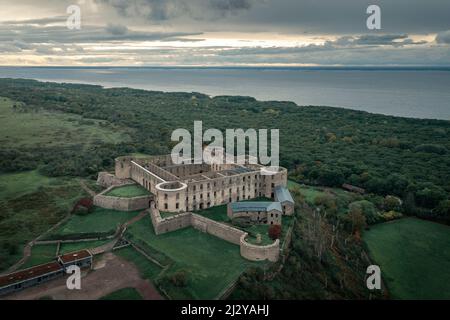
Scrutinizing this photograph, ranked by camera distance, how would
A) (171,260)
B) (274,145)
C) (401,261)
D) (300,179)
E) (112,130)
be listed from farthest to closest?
(112,130), (274,145), (300,179), (401,261), (171,260)

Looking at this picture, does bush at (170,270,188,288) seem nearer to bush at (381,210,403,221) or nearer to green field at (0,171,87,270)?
green field at (0,171,87,270)

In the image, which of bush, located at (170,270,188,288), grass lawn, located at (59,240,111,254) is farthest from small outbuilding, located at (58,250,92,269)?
bush, located at (170,270,188,288)

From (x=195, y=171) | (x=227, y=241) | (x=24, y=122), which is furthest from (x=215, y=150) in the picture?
(x=24, y=122)

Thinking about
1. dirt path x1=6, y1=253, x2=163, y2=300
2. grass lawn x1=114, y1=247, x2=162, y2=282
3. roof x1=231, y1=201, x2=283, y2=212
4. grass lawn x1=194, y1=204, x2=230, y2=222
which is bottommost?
dirt path x1=6, y1=253, x2=163, y2=300

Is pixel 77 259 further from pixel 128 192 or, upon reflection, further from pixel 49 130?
pixel 49 130

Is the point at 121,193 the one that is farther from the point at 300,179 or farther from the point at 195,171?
the point at 300,179
